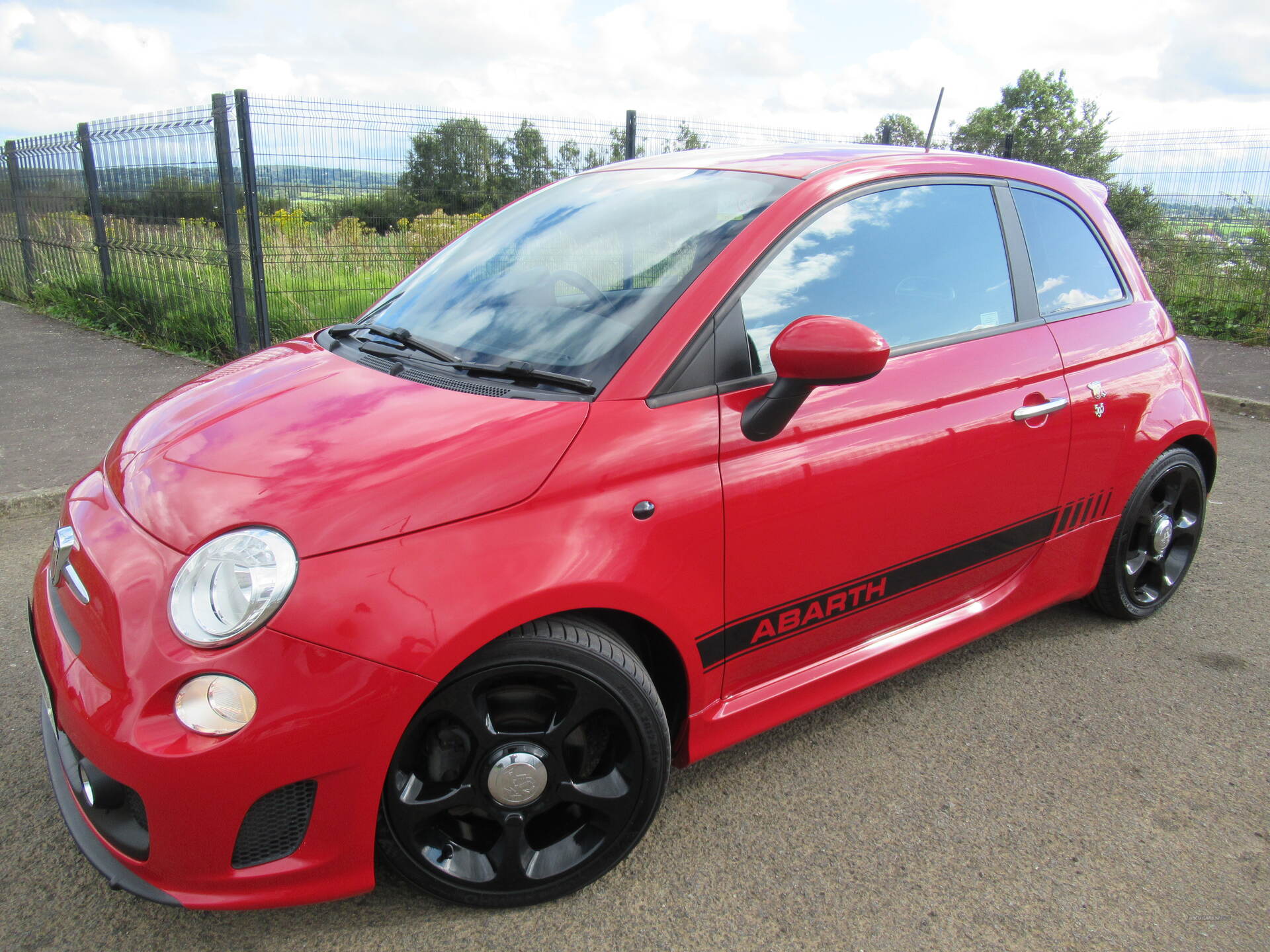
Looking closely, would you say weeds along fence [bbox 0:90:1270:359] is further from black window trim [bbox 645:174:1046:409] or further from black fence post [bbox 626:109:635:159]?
black window trim [bbox 645:174:1046:409]

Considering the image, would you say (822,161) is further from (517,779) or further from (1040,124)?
(1040,124)

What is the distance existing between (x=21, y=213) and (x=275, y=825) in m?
11.9

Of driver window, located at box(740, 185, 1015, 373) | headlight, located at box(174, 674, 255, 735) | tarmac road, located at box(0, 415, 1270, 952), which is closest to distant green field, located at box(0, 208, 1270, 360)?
tarmac road, located at box(0, 415, 1270, 952)

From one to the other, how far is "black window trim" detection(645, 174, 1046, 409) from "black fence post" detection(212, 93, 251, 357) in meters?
5.72

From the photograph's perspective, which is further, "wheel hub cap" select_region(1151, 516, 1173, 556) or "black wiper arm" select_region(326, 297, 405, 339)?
"wheel hub cap" select_region(1151, 516, 1173, 556)

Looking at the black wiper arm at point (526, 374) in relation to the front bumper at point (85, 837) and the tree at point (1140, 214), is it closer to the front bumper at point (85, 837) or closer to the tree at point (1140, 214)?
the front bumper at point (85, 837)

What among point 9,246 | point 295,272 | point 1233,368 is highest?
point 295,272

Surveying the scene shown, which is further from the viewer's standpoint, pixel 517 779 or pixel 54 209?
pixel 54 209

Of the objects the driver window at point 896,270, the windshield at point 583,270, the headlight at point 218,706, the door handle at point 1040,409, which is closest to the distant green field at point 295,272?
the windshield at point 583,270

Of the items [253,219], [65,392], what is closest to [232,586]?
[65,392]

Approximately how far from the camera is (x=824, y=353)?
1.95 metres

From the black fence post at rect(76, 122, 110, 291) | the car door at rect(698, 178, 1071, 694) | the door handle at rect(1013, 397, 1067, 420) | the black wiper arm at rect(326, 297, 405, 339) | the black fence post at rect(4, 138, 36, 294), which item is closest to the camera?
the car door at rect(698, 178, 1071, 694)

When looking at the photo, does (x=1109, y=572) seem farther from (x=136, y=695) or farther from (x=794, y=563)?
(x=136, y=695)

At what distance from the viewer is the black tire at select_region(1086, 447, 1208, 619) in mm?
3213
